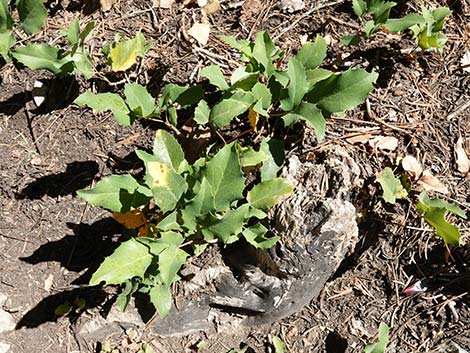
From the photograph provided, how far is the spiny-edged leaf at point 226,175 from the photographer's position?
209 centimetres

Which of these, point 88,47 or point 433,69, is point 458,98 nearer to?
point 433,69

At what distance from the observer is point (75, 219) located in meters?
2.76

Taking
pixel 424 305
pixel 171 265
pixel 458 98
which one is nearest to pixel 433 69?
pixel 458 98

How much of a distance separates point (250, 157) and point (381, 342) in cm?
94

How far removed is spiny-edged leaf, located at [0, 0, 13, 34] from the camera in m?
2.43

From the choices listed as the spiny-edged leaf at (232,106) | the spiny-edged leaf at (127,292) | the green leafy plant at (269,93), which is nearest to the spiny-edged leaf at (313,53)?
the green leafy plant at (269,93)

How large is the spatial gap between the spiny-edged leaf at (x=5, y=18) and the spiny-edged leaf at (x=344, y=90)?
1252mm

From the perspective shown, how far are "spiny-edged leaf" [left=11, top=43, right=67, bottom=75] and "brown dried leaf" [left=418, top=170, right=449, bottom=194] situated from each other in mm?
1556

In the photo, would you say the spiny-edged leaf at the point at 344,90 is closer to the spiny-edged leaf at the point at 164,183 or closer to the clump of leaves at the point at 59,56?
the spiny-edged leaf at the point at 164,183

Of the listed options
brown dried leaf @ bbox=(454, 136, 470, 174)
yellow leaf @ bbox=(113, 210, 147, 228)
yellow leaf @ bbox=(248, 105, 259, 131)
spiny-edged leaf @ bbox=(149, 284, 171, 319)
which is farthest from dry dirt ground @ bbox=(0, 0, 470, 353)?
spiny-edged leaf @ bbox=(149, 284, 171, 319)

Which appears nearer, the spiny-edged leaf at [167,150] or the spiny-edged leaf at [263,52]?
the spiny-edged leaf at [167,150]

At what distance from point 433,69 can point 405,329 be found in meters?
1.15

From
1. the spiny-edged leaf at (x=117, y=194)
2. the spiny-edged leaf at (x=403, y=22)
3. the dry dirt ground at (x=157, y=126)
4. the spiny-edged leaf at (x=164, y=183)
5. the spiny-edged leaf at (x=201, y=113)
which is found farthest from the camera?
the dry dirt ground at (x=157, y=126)

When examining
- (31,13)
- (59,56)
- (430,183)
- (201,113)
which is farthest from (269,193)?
(31,13)
